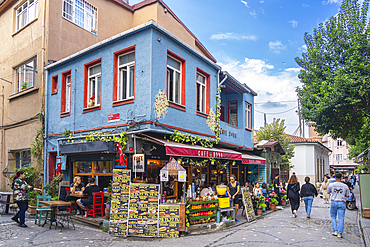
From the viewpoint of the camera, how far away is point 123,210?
8203mm

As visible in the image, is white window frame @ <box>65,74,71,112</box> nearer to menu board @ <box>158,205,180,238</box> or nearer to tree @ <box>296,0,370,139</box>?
menu board @ <box>158,205,180,238</box>

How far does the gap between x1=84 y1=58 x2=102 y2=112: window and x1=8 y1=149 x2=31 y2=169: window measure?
201 inches

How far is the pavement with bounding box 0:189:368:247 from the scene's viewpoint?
7426 millimetres

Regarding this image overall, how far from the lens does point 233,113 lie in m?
17.8

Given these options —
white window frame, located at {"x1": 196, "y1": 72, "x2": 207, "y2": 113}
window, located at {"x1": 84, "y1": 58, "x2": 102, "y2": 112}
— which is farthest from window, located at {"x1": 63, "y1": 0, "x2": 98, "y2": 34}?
white window frame, located at {"x1": 196, "y1": 72, "x2": 207, "y2": 113}

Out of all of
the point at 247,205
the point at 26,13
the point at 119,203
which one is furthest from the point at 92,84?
the point at 247,205

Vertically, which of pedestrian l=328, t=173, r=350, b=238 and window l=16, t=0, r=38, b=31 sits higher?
window l=16, t=0, r=38, b=31

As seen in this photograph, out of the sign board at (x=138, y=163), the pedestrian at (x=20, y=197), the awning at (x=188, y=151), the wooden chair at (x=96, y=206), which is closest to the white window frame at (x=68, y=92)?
the pedestrian at (x=20, y=197)

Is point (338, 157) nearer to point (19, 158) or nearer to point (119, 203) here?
point (19, 158)

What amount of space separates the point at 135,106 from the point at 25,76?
342 inches

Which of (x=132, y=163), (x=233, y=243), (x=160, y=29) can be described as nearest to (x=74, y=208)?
(x=132, y=163)

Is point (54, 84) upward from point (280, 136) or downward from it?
upward

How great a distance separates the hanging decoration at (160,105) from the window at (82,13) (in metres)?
8.08

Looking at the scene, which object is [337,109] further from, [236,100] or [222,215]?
[222,215]
